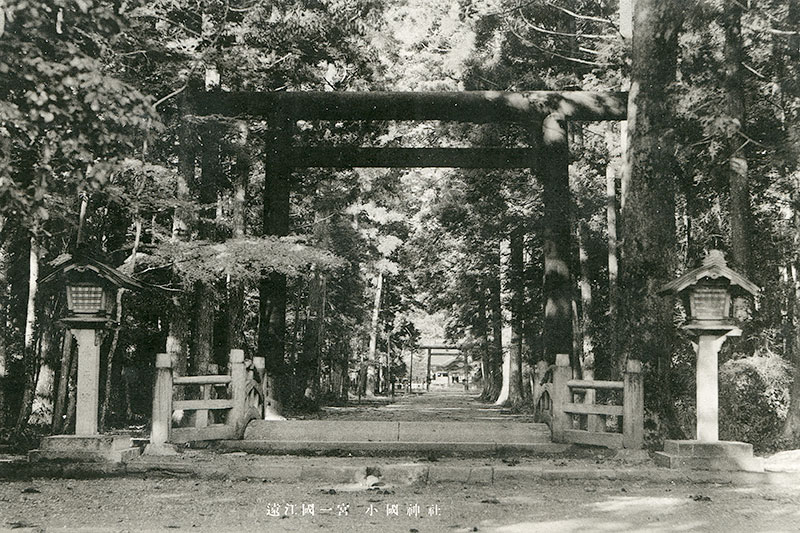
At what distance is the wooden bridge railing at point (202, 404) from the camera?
11000 millimetres

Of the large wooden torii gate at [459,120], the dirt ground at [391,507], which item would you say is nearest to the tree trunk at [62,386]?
the large wooden torii gate at [459,120]

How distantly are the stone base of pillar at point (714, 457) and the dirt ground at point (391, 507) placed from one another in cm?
48

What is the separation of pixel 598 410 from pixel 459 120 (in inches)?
257

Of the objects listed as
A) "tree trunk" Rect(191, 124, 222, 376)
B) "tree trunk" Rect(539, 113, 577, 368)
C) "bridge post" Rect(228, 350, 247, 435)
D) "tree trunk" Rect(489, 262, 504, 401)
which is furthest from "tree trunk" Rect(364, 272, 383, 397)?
"bridge post" Rect(228, 350, 247, 435)

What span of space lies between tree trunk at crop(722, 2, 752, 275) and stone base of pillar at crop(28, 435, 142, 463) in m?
10.8

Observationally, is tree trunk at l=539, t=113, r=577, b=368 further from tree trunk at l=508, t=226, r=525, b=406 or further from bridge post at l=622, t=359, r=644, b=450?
tree trunk at l=508, t=226, r=525, b=406

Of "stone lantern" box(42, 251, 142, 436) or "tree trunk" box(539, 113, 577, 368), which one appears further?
"tree trunk" box(539, 113, 577, 368)

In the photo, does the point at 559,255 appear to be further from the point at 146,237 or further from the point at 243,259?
the point at 146,237

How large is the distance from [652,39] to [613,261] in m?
8.60

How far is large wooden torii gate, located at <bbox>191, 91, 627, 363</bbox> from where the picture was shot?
1506cm

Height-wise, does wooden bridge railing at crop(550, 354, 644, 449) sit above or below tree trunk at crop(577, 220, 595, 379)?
below

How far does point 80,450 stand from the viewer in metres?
9.77

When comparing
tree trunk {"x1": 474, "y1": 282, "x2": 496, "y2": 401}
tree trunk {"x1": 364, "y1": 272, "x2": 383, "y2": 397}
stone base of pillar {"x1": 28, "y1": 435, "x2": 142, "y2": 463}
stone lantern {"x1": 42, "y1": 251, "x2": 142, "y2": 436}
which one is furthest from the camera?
tree trunk {"x1": 474, "y1": 282, "x2": 496, "y2": 401}

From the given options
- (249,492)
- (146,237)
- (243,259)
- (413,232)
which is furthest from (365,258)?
(249,492)
